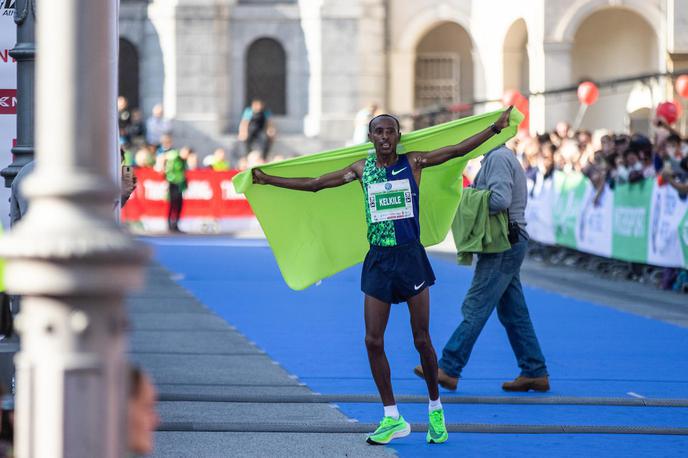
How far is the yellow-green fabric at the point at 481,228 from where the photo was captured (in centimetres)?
1054

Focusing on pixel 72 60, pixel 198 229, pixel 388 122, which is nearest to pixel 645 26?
pixel 198 229

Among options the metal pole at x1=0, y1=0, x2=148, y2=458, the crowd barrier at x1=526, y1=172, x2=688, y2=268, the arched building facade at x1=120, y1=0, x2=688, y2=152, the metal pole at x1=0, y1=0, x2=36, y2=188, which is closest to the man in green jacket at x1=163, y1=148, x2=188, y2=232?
the crowd barrier at x1=526, y1=172, x2=688, y2=268

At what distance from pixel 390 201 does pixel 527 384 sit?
2565 millimetres

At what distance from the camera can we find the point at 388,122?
8664 mm

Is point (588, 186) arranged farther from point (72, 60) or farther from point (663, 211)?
point (72, 60)

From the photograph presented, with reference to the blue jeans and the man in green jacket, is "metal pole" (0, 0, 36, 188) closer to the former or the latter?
the blue jeans

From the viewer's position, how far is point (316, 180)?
938 centimetres

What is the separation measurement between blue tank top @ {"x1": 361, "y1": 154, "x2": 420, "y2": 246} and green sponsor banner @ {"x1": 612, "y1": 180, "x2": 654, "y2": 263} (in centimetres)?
1140

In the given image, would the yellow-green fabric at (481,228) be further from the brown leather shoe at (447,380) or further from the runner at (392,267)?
the runner at (392,267)

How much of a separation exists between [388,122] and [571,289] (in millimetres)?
11625

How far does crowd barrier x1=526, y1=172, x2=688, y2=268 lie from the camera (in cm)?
1866

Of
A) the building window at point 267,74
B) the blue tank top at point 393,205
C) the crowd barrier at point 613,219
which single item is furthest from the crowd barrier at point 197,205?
the blue tank top at point 393,205

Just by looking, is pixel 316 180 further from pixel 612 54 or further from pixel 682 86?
pixel 612 54

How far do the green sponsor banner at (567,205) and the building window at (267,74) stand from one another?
23058 millimetres
